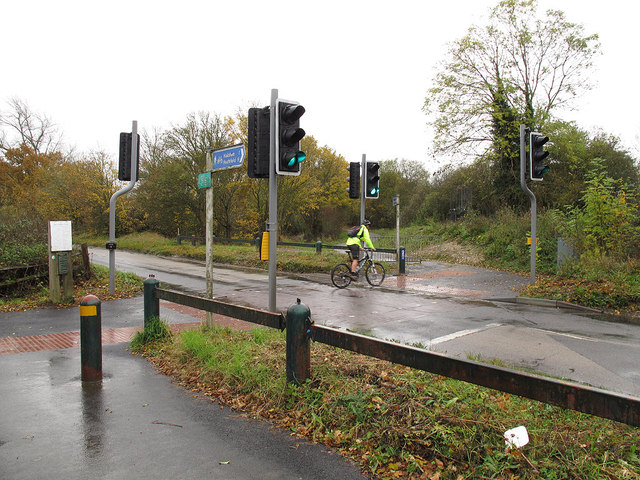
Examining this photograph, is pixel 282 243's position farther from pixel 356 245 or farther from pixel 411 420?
pixel 411 420

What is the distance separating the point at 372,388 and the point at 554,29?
27.9m

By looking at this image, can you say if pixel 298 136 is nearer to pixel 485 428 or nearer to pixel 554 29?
pixel 485 428

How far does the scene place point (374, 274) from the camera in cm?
1448

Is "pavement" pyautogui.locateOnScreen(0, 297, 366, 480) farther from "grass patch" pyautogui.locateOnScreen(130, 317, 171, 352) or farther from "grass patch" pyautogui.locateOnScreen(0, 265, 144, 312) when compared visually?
"grass patch" pyautogui.locateOnScreen(0, 265, 144, 312)

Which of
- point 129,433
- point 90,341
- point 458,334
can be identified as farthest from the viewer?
point 458,334

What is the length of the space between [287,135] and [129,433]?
4348 mm

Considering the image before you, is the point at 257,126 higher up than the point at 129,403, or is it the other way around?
the point at 257,126

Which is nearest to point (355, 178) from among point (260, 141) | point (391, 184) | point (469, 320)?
point (469, 320)

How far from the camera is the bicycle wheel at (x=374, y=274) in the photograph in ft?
47.3

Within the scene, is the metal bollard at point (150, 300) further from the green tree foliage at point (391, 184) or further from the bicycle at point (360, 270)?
the green tree foliage at point (391, 184)

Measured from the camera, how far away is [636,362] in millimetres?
6199

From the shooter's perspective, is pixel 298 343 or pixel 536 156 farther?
pixel 536 156

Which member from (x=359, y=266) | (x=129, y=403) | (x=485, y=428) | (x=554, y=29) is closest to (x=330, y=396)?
(x=485, y=428)

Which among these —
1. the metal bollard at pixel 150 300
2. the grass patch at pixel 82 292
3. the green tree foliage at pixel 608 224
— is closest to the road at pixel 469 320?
the grass patch at pixel 82 292
